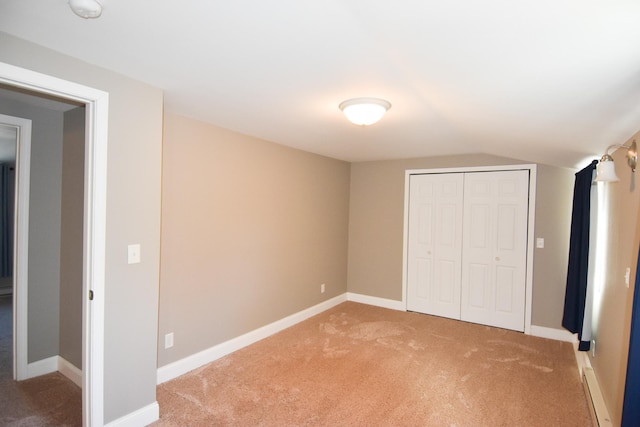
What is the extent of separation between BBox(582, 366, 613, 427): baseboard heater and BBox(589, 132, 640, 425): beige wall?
0.17 feet

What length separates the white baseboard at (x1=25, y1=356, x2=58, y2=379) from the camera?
2869 mm

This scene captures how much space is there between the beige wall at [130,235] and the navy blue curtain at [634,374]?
2.88 metres

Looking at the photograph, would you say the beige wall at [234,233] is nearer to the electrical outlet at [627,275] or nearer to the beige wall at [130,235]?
the beige wall at [130,235]

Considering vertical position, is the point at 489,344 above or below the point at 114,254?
below

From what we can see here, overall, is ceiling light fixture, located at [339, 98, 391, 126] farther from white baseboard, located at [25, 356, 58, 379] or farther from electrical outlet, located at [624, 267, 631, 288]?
white baseboard, located at [25, 356, 58, 379]

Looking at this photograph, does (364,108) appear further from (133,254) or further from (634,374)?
(634,374)

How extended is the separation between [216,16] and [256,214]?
8.24 ft

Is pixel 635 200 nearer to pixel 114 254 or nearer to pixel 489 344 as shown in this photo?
pixel 489 344

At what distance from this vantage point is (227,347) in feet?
11.2

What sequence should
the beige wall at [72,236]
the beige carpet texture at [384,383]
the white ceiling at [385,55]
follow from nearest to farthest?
1. the white ceiling at [385,55]
2. the beige carpet texture at [384,383]
3. the beige wall at [72,236]

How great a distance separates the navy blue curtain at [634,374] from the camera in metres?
1.80

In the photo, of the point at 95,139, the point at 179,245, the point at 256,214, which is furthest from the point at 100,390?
the point at 256,214

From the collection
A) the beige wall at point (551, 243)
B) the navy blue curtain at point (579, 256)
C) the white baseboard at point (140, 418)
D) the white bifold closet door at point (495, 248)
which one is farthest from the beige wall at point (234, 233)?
the navy blue curtain at point (579, 256)

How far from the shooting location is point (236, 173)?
348 centimetres
